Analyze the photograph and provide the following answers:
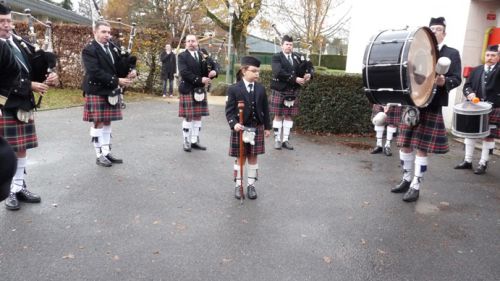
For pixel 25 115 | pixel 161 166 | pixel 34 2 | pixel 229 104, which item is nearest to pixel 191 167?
pixel 161 166

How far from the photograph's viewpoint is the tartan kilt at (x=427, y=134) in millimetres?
4445

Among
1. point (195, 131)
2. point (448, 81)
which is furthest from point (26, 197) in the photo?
point (448, 81)

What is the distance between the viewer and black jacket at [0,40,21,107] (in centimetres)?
325

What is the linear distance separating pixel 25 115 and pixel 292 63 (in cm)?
434

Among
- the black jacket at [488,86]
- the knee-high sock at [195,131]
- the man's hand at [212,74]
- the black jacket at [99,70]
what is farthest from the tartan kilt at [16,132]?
the black jacket at [488,86]

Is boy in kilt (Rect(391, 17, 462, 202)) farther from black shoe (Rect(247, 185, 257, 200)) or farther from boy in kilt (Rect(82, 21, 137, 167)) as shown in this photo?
boy in kilt (Rect(82, 21, 137, 167))

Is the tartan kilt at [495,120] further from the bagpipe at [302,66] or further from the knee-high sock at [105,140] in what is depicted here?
the knee-high sock at [105,140]

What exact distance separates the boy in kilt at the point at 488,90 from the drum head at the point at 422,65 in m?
1.74

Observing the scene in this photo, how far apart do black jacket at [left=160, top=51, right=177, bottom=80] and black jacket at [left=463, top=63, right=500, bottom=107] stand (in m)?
9.53

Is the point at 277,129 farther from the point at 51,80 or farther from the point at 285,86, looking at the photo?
the point at 51,80

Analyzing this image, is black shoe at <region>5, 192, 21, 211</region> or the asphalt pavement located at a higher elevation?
black shoe at <region>5, 192, 21, 211</region>

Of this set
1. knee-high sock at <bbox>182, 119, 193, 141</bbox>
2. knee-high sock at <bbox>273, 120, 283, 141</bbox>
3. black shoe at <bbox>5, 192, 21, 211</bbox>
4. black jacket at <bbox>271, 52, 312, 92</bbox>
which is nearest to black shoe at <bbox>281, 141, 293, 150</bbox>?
knee-high sock at <bbox>273, 120, 283, 141</bbox>

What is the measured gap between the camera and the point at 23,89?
3738 millimetres

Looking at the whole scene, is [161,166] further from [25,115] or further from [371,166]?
[371,166]
